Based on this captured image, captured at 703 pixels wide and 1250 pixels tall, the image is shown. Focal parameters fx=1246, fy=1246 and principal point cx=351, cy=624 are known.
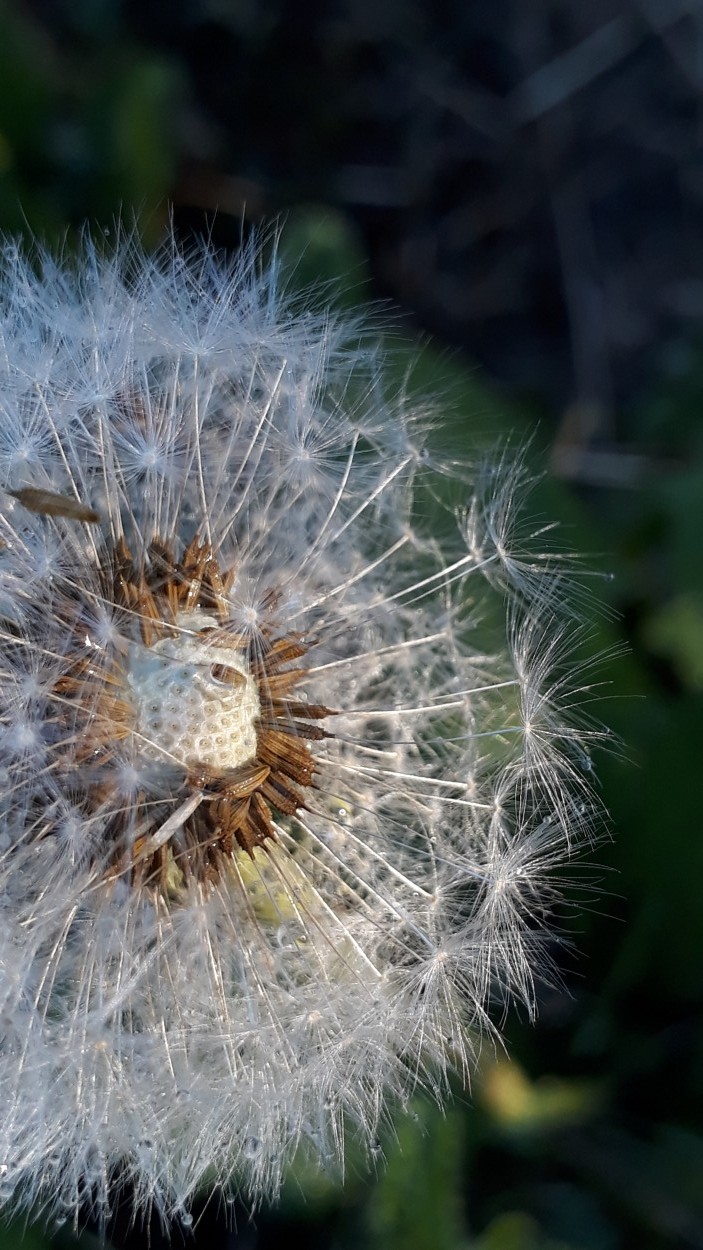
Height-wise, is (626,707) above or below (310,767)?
below

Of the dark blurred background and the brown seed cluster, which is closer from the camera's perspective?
the brown seed cluster

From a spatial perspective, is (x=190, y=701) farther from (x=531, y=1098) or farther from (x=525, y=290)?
(x=525, y=290)

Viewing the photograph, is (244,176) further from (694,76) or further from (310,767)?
(310,767)

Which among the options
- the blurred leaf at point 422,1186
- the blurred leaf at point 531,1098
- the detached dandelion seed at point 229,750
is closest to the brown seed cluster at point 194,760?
the detached dandelion seed at point 229,750

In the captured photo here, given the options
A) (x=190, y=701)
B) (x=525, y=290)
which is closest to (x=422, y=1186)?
(x=190, y=701)

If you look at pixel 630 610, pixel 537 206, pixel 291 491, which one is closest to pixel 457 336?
pixel 537 206

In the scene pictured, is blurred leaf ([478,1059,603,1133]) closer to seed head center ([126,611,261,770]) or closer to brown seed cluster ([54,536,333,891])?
brown seed cluster ([54,536,333,891])

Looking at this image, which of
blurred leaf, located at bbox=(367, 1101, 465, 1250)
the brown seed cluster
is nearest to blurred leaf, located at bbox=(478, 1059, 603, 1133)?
blurred leaf, located at bbox=(367, 1101, 465, 1250)
